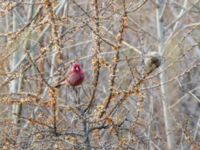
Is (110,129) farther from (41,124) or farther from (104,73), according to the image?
(104,73)

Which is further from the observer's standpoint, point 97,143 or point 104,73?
point 104,73

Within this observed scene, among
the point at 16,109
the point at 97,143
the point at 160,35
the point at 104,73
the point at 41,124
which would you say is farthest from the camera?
the point at 104,73

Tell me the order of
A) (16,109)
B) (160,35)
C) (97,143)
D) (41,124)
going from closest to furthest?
(41,124)
(97,143)
(16,109)
(160,35)

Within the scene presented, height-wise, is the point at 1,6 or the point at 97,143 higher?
the point at 1,6

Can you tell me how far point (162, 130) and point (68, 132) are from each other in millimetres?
5473

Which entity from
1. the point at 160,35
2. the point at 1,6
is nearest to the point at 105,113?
the point at 1,6

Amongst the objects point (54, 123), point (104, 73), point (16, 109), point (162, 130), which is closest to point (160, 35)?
point (104, 73)

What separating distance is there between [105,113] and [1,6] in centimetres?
115

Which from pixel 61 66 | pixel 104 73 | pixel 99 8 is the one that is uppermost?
pixel 104 73

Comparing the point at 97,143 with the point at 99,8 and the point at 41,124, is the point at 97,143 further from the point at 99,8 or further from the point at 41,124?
the point at 99,8

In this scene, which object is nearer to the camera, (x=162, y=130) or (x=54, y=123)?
(x=54, y=123)

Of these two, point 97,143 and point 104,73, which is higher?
point 104,73

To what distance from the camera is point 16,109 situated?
6.07 metres

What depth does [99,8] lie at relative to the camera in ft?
12.5
